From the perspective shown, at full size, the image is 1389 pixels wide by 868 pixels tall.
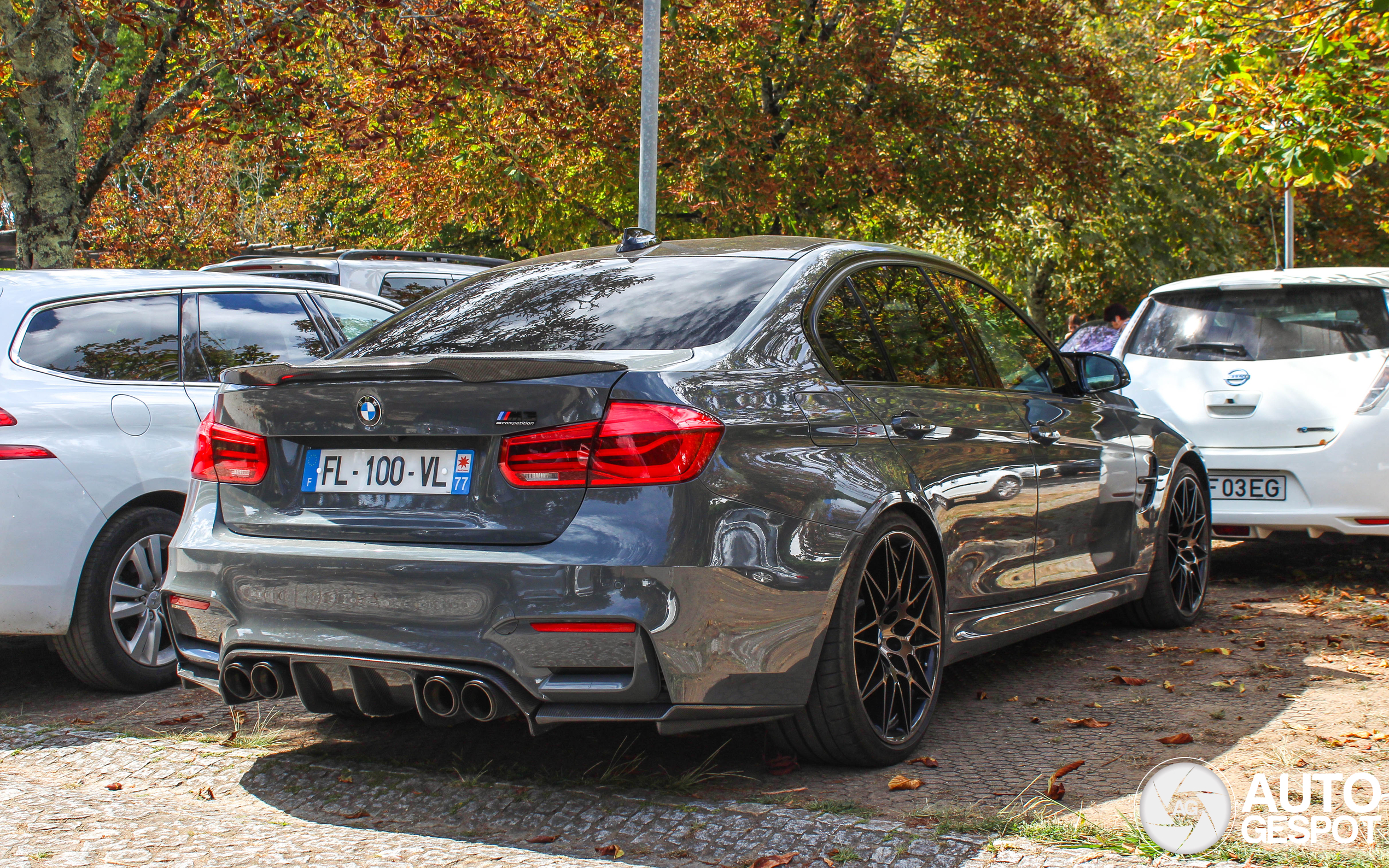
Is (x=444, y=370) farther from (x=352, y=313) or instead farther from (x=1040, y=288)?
(x=1040, y=288)

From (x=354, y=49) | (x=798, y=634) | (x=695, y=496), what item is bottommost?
(x=798, y=634)

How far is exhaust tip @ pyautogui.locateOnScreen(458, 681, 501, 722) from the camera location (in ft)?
11.2

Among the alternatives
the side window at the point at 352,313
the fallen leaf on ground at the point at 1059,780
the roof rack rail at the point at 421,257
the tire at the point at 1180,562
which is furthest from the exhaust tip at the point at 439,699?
the roof rack rail at the point at 421,257

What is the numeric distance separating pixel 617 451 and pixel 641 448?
61mm

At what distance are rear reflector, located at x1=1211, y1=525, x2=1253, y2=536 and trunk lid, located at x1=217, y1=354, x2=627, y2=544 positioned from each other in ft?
16.4

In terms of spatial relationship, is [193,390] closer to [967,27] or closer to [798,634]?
[798,634]

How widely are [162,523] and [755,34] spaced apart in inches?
464

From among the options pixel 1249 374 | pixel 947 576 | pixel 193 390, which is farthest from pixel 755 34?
pixel 947 576

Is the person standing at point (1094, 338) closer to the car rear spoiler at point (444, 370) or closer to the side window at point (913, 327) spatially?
the side window at point (913, 327)

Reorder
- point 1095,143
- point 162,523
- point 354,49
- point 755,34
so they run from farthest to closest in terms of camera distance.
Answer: point 1095,143
point 755,34
point 354,49
point 162,523

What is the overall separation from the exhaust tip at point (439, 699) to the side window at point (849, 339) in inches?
58.1

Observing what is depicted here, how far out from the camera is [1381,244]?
95.7ft

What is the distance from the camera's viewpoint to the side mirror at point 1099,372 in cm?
575

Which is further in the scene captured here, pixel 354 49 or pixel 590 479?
pixel 354 49
